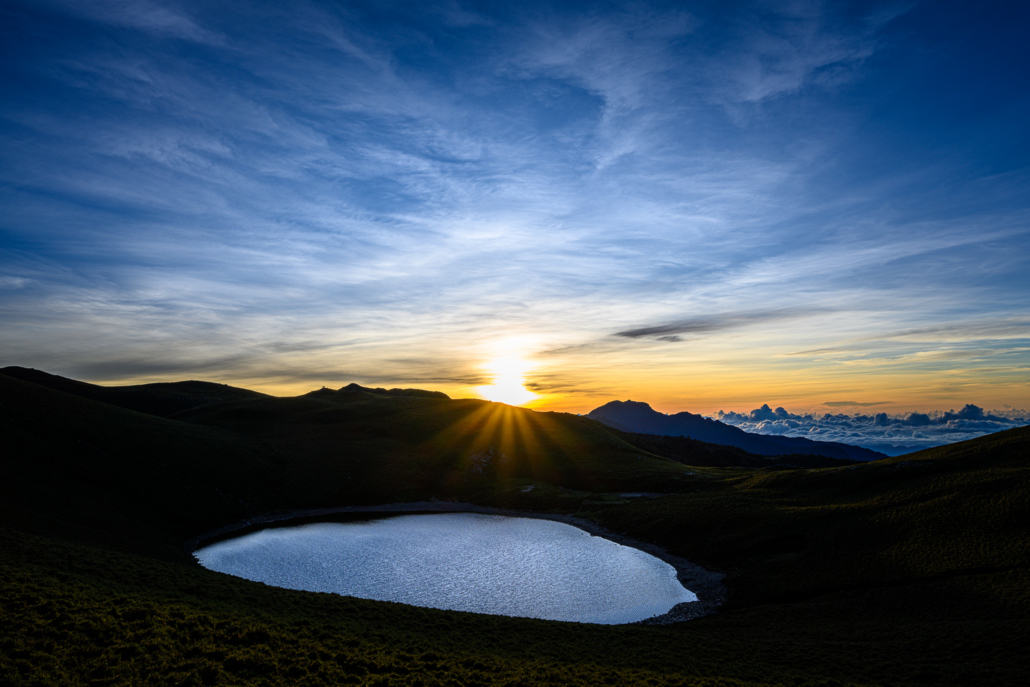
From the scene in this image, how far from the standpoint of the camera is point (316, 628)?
94.5 ft

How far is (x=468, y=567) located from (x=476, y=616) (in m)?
22.7

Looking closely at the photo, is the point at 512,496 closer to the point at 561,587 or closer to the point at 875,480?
the point at 561,587

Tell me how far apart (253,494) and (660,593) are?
82775 mm

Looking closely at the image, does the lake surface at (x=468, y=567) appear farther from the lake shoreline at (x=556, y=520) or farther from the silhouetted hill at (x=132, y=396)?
the silhouetted hill at (x=132, y=396)

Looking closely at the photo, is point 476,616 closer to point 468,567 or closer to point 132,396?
point 468,567

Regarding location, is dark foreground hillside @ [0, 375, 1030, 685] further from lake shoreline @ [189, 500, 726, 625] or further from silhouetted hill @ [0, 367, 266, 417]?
silhouetted hill @ [0, 367, 266, 417]

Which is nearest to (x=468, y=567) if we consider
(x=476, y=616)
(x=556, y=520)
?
(x=476, y=616)

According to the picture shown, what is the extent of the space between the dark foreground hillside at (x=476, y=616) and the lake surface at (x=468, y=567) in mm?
7190

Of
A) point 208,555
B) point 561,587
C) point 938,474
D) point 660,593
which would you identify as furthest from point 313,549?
point 938,474

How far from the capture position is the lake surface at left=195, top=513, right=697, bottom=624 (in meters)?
47.3

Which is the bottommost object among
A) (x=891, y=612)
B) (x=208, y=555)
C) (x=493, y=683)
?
(x=208, y=555)

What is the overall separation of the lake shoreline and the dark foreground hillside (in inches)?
95.4

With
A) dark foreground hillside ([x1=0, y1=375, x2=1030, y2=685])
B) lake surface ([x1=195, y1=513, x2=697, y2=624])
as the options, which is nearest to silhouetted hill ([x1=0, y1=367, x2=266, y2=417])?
dark foreground hillside ([x1=0, y1=375, x2=1030, y2=685])

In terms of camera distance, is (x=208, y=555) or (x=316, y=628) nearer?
(x=316, y=628)
